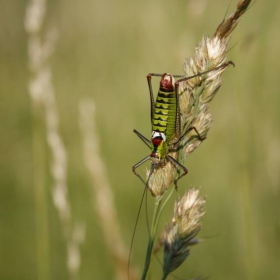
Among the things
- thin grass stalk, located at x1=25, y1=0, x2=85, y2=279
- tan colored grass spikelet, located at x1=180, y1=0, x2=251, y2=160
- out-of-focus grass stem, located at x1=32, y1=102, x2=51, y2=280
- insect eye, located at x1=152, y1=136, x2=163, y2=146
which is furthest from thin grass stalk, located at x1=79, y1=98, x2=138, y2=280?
tan colored grass spikelet, located at x1=180, y1=0, x2=251, y2=160

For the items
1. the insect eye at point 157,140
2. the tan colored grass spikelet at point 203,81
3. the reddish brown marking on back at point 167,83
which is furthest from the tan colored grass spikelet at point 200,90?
the insect eye at point 157,140

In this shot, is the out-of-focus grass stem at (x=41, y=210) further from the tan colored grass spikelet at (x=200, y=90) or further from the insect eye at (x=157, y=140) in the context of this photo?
the tan colored grass spikelet at (x=200, y=90)

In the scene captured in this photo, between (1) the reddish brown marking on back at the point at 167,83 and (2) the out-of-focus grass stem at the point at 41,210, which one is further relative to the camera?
(2) the out-of-focus grass stem at the point at 41,210

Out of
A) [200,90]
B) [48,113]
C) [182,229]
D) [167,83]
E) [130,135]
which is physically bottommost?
[182,229]

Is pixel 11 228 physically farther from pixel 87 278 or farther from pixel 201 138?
pixel 201 138

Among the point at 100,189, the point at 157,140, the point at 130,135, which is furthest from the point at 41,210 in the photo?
the point at 130,135

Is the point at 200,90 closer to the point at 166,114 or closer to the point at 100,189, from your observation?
the point at 166,114

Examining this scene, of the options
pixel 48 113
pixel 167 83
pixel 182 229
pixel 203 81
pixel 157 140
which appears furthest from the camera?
pixel 48 113
